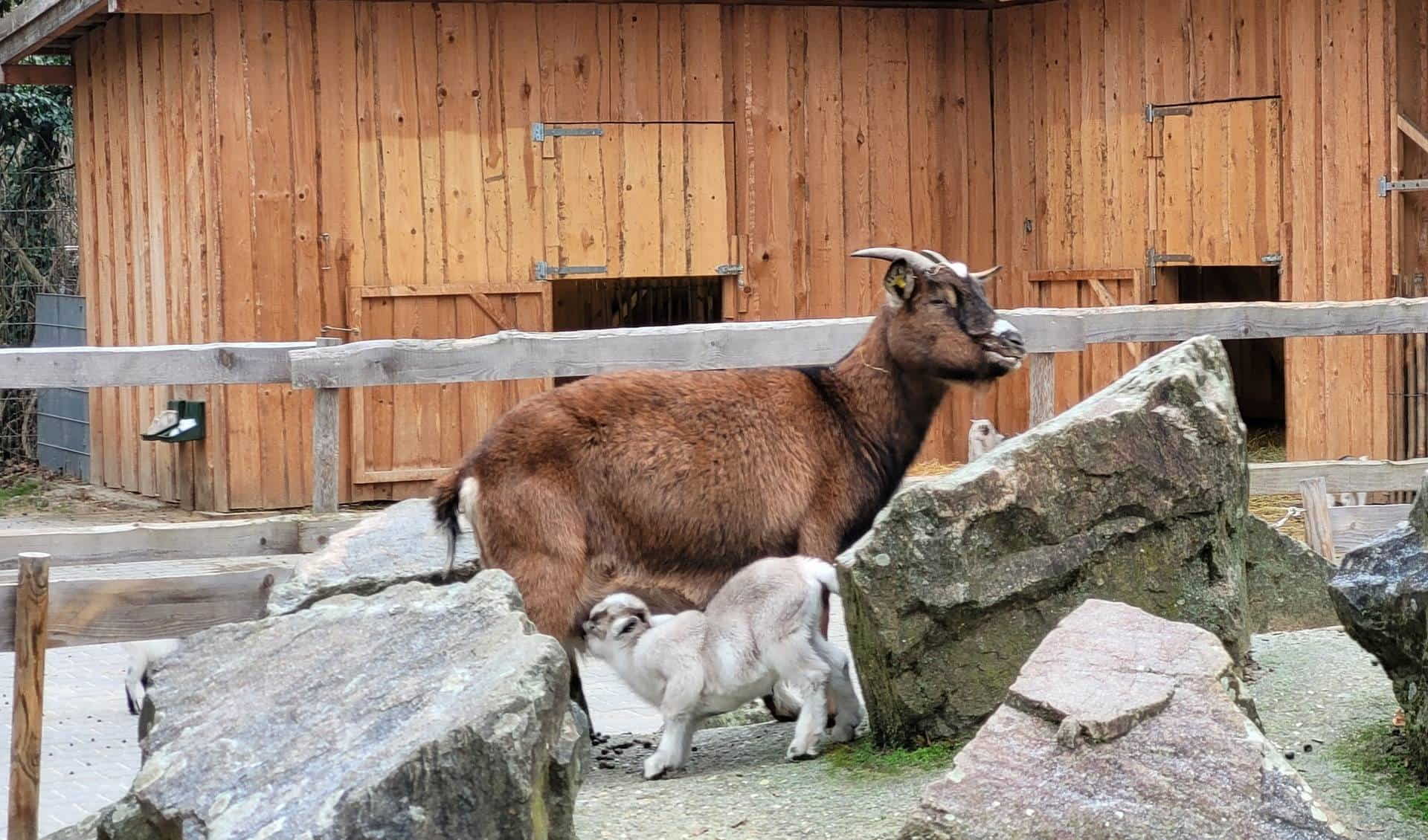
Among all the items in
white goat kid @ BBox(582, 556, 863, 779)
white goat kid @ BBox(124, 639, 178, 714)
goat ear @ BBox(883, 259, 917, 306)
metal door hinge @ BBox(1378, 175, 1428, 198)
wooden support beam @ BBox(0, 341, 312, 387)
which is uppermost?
metal door hinge @ BBox(1378, 175, 1428, 198)

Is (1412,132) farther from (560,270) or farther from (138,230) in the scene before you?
(138,230)

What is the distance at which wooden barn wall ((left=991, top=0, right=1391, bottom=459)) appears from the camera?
1248 cm

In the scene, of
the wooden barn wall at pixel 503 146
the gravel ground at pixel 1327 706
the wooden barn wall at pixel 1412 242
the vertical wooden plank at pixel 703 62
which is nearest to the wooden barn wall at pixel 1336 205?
the wooden barn wall at pixel 1412 242

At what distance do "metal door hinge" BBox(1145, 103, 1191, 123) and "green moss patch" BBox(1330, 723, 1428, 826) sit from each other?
352 inches

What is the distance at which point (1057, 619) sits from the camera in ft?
18.2

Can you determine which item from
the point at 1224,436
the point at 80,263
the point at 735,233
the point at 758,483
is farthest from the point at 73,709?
the point at 80,263

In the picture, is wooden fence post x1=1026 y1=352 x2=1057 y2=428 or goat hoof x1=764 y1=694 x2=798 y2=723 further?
wooden fence post x1=1026 y1=352 x2=1057 y2=428

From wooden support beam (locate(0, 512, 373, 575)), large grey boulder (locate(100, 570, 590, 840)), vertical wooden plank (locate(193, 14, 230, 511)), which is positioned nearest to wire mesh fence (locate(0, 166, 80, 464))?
vertical wooden plank (locate(193, 14, 230, 511))

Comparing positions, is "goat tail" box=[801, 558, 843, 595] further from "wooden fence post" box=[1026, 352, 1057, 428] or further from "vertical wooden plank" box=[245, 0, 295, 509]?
"vertical wooden plank" box=[245, 0, 295, 509]

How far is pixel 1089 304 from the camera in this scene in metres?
14.6

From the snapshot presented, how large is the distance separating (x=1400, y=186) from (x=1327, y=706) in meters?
7.47

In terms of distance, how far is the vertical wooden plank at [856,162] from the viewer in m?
14.6

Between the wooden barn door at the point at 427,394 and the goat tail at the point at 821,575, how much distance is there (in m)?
7.58

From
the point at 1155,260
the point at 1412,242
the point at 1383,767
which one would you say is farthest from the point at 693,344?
the point at 1155,260
